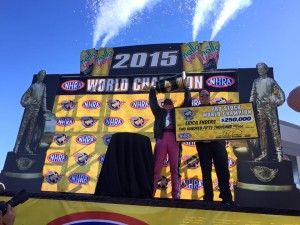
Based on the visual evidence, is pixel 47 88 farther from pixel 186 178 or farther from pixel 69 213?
pixel 69 213

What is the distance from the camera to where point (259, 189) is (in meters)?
6.96

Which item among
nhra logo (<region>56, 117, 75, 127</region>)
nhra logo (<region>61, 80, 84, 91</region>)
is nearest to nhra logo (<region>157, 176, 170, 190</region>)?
nhra logo (<region>56, 117, 75, 127</region>)

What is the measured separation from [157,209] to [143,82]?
20.6ft

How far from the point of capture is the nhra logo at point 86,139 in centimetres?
823

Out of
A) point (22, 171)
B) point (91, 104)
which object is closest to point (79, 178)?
point (22, 171)

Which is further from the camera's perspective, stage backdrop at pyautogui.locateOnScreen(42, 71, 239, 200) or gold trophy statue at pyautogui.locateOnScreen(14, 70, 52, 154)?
gold trophy statue at pyautogui.locateOnScreen(14, 70, 52, 154)

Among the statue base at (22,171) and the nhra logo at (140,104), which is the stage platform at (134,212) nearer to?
the nhra logo at (140,104)

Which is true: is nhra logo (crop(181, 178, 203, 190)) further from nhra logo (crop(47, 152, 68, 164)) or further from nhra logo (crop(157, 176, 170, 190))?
nhra logo (crop(47, 152, 68, 164))

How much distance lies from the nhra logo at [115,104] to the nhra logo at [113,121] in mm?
344

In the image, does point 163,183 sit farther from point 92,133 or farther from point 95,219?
point 95,219

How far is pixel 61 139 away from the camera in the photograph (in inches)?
334

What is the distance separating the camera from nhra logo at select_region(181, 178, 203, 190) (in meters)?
7.24

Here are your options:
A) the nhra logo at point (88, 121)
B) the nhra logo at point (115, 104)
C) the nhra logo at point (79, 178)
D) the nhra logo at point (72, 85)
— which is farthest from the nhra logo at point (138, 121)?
the nhra logo at point (72, 85)

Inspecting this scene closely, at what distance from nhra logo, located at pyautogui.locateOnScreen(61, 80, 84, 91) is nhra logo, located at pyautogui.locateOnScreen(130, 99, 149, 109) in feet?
6.47
